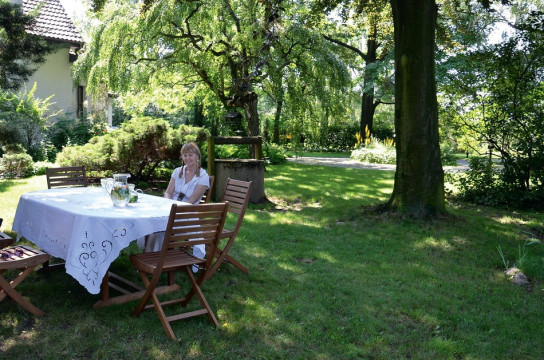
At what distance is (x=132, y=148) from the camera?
402 inches

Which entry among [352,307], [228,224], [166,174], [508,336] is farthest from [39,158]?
[508,336]

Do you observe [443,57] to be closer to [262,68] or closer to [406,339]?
[262,68]

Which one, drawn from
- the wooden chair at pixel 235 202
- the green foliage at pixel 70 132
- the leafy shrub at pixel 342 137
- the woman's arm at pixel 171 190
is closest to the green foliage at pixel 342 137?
the leafy shrub at pixel 342 137

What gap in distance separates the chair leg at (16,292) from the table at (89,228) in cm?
30

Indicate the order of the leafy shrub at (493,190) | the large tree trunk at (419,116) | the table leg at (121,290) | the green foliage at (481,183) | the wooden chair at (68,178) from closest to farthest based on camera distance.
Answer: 1. the table leg at (121,290)
2. the wooden chair at (68,178)
3. the large tree trunk at (419,116)
4. the leafy shrub at (493,190)
5. the green foliage at (481,183)

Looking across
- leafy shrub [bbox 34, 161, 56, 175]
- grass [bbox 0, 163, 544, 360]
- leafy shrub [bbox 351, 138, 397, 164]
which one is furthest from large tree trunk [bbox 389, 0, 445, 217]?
leafy shrub [bbox 351, 138, 397, 164]

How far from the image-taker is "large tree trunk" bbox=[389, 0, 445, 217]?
8039 mm

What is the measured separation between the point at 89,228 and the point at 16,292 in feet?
2.73

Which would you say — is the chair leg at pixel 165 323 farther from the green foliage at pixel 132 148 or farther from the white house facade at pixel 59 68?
the white house facade at pixel 59 68

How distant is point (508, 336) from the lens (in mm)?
4066

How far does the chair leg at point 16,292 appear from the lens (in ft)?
12.8

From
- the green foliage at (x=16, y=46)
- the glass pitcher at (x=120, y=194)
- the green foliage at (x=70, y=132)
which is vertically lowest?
the glass pitcher at (x=120, y=194)

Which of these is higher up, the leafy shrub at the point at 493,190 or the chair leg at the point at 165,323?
the leafy shrub at the point at 493,190

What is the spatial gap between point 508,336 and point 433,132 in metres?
4.63
